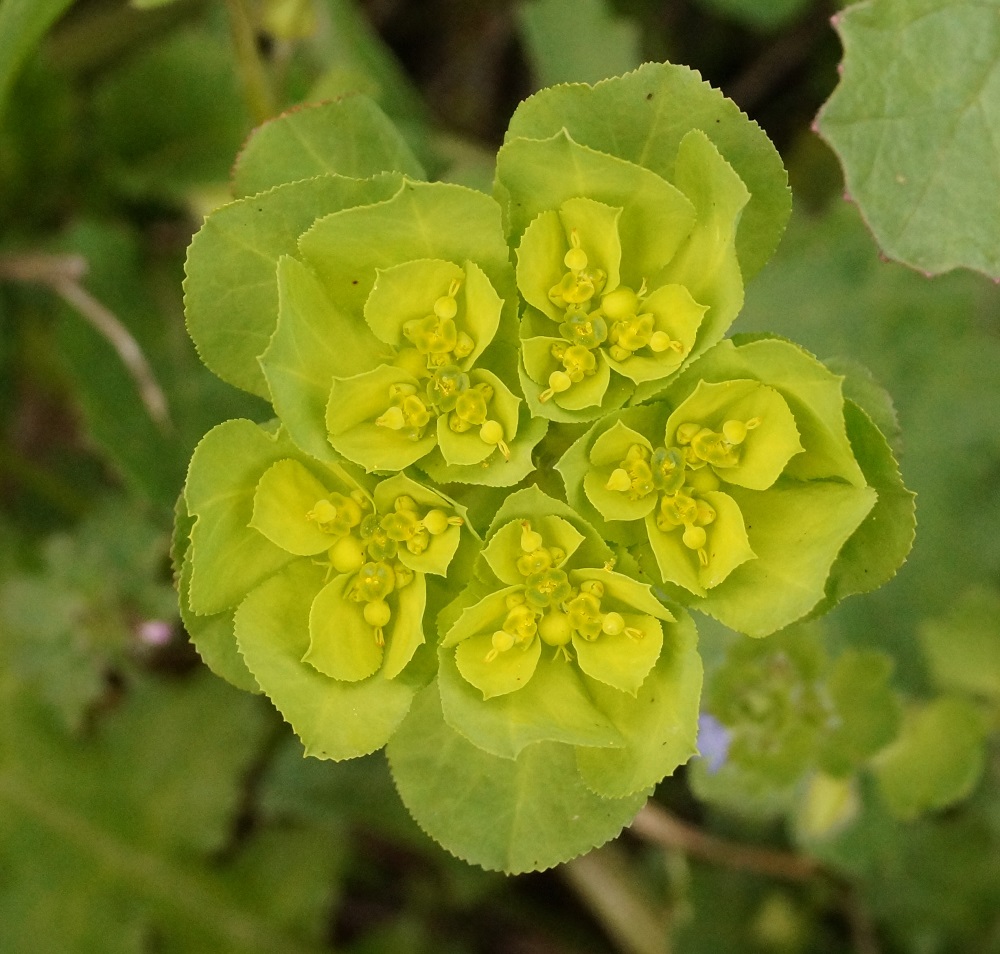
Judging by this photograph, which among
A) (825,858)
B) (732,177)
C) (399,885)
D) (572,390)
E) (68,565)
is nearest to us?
(732,177)

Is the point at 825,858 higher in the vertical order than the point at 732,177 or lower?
lower

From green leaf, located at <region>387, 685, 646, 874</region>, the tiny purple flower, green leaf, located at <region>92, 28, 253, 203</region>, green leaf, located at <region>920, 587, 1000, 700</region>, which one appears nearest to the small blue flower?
green leaf, located at <region>387, 685, 646, 874</region>

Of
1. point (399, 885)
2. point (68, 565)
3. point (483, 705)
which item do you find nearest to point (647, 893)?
point (399, 885)

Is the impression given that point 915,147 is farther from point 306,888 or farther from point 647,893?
point 306,888

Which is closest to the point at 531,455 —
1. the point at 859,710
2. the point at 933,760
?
the point at 859,710

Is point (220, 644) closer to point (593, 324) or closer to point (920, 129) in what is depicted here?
point (593, 324)

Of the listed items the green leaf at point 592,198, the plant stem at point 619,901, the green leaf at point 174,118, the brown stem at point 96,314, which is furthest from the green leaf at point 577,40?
the plant stem at point 619,901

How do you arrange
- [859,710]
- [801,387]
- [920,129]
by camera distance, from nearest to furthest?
[801,387] → [920,129] → [859,710]

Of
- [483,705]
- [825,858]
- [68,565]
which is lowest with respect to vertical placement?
[825,858]

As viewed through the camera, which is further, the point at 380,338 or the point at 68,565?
the point at 68,565
